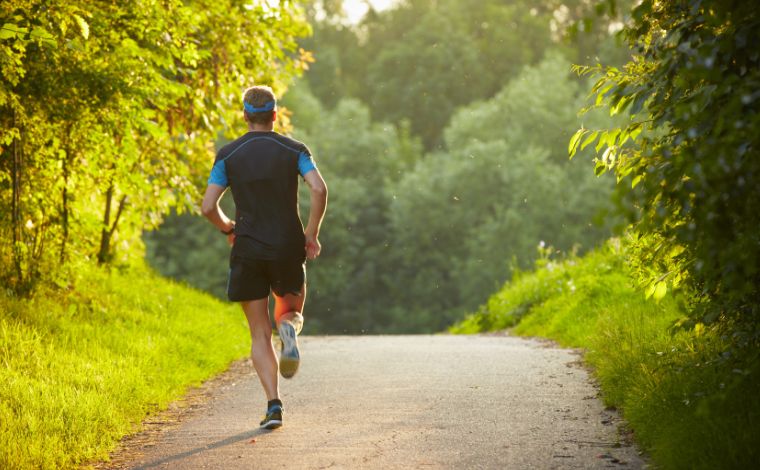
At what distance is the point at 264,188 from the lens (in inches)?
256

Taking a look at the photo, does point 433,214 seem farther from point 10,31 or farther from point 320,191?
point 10,31

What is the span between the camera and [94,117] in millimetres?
9062

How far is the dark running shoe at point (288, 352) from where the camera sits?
21.2 feet

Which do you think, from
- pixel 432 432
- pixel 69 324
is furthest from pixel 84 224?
pixel 432 432

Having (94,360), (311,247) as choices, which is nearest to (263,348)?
(311,247)

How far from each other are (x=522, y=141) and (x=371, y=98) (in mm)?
17751

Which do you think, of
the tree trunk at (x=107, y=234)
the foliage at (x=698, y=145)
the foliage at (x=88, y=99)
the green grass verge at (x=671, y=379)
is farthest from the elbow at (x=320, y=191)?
the tree trunk at (x=107, y=234)

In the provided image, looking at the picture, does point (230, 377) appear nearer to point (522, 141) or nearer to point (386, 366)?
point (386, 366)

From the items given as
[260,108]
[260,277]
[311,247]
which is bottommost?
[260,277]

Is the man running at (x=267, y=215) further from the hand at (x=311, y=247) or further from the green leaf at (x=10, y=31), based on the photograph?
the green leaf at (x=10, y=31)

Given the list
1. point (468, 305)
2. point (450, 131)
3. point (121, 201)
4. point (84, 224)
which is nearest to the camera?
point (84, 224)

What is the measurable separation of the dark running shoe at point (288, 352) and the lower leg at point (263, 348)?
197mm

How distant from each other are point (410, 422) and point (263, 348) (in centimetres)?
109

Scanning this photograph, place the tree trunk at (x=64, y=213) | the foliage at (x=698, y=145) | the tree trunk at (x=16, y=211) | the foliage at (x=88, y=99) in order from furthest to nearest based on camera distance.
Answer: the tree trunk at (x=64, y=213), the tree trunk at (x=16, y=211), the foliage at (x=88, y=99), the foliage at (x=698, y=145)
